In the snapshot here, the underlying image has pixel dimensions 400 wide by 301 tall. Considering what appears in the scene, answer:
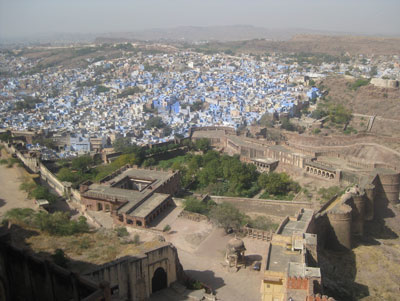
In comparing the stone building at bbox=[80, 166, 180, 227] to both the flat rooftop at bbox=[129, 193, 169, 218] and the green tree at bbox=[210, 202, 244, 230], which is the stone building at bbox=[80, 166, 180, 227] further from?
the green tree at bbox=[210, 202, 244, 230]

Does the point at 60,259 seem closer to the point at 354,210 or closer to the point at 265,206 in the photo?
the point at 265,206

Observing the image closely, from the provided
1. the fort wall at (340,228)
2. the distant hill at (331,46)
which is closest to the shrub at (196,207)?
the fort wall at (340,228)

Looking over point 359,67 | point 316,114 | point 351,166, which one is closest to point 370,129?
point 316,114

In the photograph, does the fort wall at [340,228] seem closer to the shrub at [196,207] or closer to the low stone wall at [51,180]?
the shrub at [196,207]

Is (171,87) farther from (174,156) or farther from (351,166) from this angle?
(351,166)

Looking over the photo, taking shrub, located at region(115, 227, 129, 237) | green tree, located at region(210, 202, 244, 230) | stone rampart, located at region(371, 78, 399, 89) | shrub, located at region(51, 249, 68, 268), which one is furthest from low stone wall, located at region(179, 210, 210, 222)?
stone rampart, located at region(371, 78, 399, 89)
